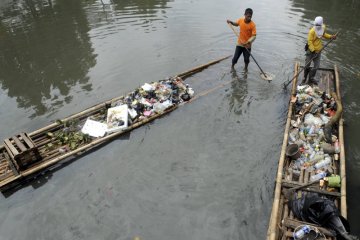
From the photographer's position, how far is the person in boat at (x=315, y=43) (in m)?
9.27

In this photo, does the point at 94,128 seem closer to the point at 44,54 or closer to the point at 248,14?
the point at 248,14

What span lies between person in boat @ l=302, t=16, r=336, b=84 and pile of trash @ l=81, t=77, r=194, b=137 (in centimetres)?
417

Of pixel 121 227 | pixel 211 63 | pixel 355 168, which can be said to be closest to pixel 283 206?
pixel 355 168

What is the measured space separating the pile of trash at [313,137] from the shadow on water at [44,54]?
24.5 feet

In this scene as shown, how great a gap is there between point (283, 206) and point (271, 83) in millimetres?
Result: 5973

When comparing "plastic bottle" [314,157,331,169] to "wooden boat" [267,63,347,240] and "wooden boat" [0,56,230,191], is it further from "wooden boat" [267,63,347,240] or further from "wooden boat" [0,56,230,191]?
"wooden boat" [0,56,230,191]

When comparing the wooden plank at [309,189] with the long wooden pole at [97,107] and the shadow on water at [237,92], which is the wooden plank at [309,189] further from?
the long wooden pole at [97,107]

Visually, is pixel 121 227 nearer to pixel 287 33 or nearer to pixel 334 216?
pixel 334 216

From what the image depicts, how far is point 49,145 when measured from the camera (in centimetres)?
838

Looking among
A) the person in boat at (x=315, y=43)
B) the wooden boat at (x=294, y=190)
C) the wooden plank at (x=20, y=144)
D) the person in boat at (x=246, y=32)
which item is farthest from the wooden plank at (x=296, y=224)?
the person in boat at (x=246, y=32)

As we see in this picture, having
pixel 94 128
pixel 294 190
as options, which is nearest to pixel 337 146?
pixel 294 190

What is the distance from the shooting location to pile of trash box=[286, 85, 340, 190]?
716cm

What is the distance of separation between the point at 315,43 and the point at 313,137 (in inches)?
139

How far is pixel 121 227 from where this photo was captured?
654 cm
